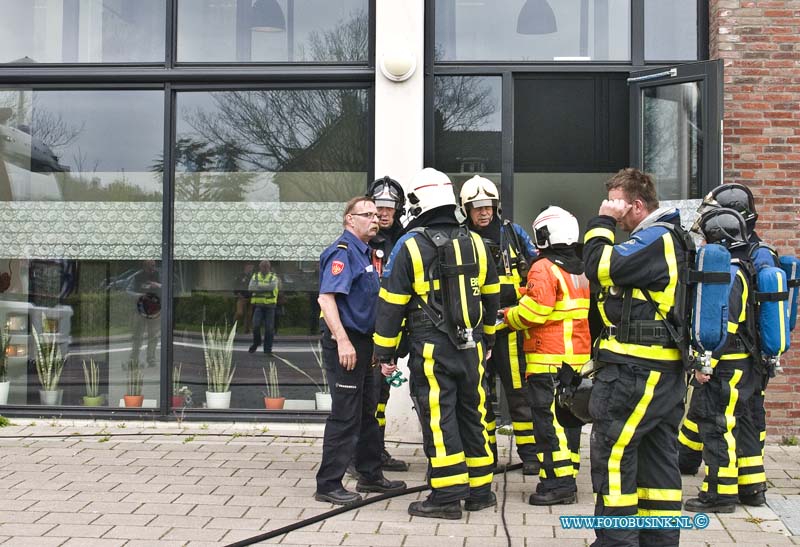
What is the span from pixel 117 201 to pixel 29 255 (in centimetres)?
108

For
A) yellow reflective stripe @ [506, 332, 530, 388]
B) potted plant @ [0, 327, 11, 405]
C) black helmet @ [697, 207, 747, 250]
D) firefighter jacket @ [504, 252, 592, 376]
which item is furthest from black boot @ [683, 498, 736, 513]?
potted plant @ [0, 327, 11, 405]

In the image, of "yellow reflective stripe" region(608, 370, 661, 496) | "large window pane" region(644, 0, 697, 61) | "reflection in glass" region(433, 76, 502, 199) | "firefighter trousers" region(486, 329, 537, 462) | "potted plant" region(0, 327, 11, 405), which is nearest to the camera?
"yellow reflective stripe" region(608, 370, 661, 496)

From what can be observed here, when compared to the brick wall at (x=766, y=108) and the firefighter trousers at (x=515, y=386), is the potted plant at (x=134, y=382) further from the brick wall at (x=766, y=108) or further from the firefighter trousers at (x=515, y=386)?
the brick wall at (x=766, y=108)

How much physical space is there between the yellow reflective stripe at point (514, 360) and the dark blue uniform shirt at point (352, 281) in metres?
1.13

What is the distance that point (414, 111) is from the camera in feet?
27.7

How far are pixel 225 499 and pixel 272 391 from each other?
281cm

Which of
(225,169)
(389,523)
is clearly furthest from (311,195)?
(389,523)

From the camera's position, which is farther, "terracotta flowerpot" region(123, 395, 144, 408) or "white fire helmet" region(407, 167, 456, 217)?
"terracotta flowerpot" region(123, 395, 144, 408)

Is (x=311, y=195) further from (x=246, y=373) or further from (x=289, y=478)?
(x=289, y=478)

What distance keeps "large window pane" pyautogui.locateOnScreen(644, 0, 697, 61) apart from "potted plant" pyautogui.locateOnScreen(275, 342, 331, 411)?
431 centimetres

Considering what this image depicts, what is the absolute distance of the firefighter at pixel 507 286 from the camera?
6703 millimetres

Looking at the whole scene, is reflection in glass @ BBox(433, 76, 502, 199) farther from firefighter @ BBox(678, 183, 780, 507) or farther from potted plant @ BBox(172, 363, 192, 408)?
potted plant @ BBox(172, 363, 192, 408)

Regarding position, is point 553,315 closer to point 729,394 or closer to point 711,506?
point 729,394

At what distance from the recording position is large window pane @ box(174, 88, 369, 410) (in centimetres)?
893
